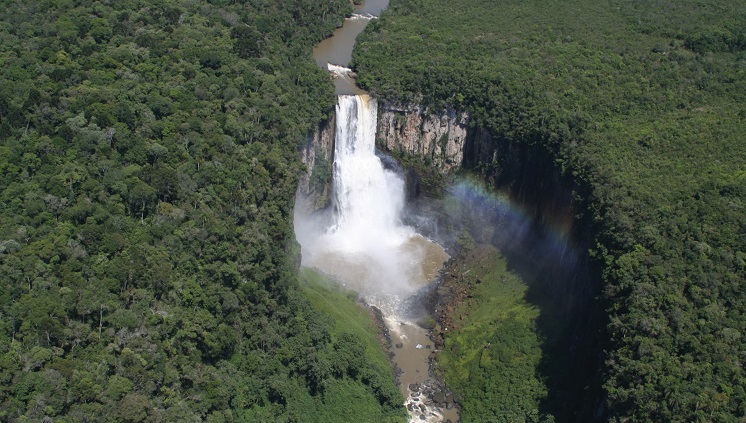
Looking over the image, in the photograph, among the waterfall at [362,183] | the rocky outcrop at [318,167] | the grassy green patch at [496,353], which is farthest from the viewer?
the waterfall at [362,183]

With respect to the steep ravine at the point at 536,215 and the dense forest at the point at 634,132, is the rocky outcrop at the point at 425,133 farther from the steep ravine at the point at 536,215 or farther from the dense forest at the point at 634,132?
the dense forest at the point at 634,132

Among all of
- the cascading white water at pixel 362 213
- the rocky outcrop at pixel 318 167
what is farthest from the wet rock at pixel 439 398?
the rocky outcrop at pixel 318 167

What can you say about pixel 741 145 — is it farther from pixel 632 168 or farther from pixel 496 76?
pixel 496 76

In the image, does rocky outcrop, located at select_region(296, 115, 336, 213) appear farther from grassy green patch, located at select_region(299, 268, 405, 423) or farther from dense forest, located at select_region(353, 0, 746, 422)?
grassy green patch, located at select_region(299, 268, 405, 423)

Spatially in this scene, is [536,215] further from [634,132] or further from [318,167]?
[318,167]

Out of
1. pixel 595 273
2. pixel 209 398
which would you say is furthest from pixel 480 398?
pixel 209 398

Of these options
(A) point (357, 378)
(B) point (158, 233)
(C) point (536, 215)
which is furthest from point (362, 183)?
(B) point (158, 233)
